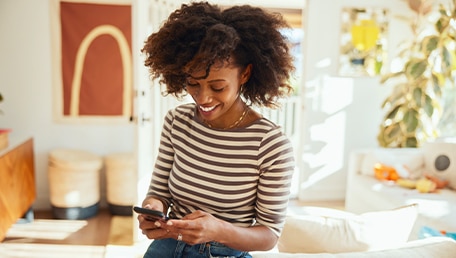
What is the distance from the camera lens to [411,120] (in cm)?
360

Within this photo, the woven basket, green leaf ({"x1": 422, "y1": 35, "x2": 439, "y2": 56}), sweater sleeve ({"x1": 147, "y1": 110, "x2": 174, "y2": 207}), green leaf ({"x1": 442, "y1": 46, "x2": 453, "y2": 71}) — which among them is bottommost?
the woven basket

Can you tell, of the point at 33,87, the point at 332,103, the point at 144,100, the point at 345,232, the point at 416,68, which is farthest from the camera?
the point at 332,103

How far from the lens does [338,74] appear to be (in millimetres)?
3963

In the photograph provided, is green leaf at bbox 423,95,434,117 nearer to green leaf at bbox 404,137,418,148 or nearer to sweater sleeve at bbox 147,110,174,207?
green leaf at bbox 404,137,418,148

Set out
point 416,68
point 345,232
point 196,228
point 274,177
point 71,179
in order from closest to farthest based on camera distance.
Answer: point 196,228
point 274,177
point 345,232
point 71,179
point 416,68

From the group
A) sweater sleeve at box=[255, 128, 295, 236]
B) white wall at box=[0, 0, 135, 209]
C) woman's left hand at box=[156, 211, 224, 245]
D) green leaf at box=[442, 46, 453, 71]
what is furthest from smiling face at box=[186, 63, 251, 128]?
green leaf at box=[442, 46, 453, 71]

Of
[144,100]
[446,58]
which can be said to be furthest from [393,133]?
[144,100]

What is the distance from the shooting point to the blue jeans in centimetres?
100

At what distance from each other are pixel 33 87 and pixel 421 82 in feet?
11.6

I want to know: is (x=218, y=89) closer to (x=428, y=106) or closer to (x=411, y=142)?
(x=428, y=106)

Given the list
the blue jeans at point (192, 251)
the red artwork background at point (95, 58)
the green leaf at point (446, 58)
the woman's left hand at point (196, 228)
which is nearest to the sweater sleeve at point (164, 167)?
the blue jeans at point (192, 251)

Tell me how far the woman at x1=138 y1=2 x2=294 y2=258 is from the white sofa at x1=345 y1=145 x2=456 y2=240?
1.69 m

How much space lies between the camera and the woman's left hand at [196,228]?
33.5 inches

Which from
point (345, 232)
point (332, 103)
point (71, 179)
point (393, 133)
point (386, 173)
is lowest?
point (71, 179)
